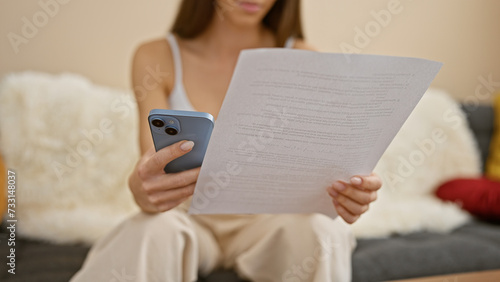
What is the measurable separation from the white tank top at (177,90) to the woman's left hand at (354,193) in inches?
17.4

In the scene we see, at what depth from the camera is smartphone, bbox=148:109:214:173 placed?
627 millimetres

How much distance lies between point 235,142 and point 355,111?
0.18 metres

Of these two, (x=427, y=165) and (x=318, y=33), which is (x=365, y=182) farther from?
(x=318, y=33)

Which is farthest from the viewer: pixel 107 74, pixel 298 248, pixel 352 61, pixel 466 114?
pixel 466 114

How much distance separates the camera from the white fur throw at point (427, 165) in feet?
4.72

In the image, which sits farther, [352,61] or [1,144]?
[1,144]

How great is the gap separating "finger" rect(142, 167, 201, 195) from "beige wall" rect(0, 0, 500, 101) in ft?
3.46

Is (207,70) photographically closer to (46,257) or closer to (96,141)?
(96,141)

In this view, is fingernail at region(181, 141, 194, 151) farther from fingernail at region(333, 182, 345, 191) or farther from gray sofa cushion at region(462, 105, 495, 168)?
gray sofa cushion at region(462, 105, 495, 168)

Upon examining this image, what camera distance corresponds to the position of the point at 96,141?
4.53ft

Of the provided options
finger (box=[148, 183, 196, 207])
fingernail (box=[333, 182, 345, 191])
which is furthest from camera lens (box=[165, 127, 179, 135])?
fingernail (box=[333, 182, 345, 191])

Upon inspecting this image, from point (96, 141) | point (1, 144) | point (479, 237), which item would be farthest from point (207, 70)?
point (479, 237)

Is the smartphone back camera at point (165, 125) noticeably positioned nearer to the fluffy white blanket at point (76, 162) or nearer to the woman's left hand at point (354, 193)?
the woman's left hand at point (354, 193)

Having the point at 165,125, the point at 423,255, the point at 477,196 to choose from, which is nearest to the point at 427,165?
the point at 477,196
